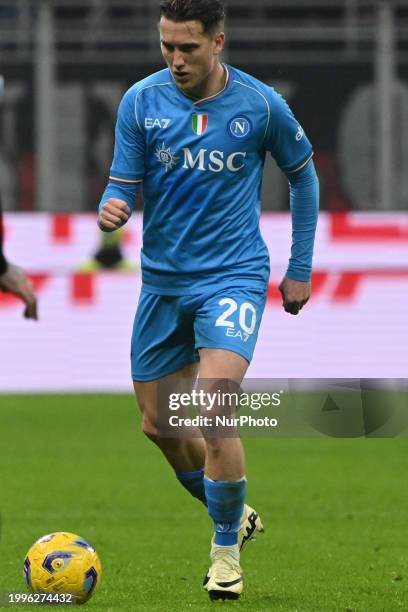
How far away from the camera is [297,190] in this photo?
6152 millimetres

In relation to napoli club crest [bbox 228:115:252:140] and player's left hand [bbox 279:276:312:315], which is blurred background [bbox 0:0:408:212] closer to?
player's left hand [bbox 279:276:312:315]

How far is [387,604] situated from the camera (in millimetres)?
5633

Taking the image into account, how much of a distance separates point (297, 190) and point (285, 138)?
0.26 m

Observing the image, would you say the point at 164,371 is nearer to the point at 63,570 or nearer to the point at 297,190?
the point at 297,190

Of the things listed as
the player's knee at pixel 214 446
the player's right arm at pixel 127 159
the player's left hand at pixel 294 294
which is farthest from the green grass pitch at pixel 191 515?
the player's right arm at pixel 127 159

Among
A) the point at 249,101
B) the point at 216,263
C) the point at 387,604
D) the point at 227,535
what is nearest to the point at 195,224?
the point at 216,263

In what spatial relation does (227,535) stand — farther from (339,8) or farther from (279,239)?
(339,8)

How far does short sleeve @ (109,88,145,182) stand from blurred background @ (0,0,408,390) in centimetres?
844

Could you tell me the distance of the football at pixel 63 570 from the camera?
551 cm

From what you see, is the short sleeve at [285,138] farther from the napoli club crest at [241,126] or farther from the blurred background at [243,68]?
the blurred background at [243,68]

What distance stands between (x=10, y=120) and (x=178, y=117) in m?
11.9

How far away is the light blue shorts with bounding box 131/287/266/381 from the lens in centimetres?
579

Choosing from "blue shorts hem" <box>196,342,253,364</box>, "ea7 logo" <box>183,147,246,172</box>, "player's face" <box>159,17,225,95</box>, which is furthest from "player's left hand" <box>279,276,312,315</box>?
"player's face" <box>159,17,225,95</box>

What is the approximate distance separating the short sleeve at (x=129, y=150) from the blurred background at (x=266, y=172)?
8440mm
